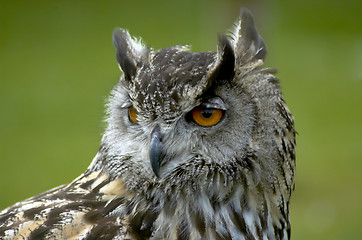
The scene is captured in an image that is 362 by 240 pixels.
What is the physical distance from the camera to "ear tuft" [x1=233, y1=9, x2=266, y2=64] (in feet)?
6.85

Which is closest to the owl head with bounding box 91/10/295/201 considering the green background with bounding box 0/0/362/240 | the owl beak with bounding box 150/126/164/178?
the owl beak with bounding box 150/126/164/178

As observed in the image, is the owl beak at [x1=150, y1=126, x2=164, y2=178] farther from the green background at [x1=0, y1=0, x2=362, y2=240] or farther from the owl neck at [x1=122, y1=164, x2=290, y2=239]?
the green background at [x1=0, y1=0, x2=362, y2=240]

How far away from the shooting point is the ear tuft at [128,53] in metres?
1.97

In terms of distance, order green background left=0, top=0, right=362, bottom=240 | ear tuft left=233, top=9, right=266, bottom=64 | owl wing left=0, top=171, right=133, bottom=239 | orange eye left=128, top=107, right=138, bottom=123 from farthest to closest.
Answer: green background left=0, top=0, right=362, bottom=240, ear tuft left=233, top=9, right=266, bottom=64, orange eye left=128, top=107, right=138, bottom=123, owl wing left=0, top=171, right=133, bottom=239

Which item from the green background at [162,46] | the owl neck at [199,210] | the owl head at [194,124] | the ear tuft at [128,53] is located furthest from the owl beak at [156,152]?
the green background at [162,46]

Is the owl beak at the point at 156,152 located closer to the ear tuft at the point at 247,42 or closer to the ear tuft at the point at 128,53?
the ear tuft at the point at 128,53

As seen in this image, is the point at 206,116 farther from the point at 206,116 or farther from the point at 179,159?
A: the point at 179,159

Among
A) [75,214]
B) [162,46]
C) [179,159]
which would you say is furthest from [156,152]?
[162,46]

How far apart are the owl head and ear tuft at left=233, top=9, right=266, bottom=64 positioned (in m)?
0.08

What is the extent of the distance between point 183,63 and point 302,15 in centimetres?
1047

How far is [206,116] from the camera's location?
1.88 m

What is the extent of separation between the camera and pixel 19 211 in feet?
6.44

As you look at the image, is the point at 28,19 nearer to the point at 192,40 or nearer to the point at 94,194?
the point at 192,40

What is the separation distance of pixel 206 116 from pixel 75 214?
0.61 m
